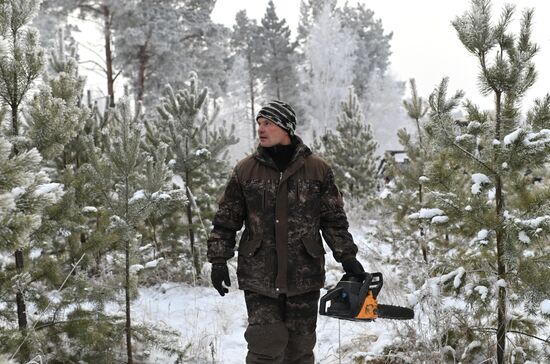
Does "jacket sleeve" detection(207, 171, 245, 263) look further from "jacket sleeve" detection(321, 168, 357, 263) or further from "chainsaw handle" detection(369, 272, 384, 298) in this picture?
"chainsaw handle" detection(369, 272, 384, 298)

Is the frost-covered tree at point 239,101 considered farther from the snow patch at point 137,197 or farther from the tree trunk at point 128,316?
the tree trunk at point 128,316

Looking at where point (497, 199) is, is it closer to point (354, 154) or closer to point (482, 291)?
point (482, 291)

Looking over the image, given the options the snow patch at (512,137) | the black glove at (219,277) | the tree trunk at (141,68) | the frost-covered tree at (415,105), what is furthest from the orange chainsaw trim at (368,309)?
the tree trunk at (141,68)

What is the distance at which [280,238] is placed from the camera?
122 inches

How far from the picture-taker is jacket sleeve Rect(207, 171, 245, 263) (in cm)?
316

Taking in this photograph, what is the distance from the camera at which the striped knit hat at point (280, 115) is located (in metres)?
3.21

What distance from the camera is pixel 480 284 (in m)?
3.61

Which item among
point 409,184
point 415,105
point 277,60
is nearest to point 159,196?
point 409,184

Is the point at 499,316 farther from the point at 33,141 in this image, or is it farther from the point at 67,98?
the point at 67,98

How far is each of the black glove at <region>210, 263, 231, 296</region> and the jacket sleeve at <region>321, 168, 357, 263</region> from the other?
2.37ft

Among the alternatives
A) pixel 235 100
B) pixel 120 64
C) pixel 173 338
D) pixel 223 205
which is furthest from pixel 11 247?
pixel 235 100

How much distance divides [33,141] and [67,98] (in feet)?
2.92

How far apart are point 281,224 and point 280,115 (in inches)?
28.6

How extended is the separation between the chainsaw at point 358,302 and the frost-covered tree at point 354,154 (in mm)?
14156
